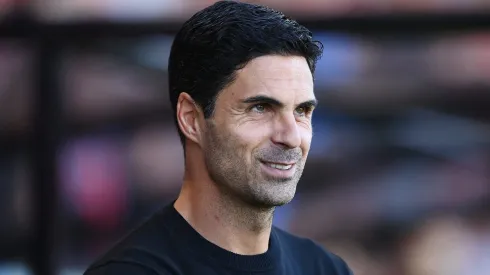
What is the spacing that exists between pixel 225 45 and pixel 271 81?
150 mm

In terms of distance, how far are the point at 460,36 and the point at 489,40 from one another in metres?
0.13

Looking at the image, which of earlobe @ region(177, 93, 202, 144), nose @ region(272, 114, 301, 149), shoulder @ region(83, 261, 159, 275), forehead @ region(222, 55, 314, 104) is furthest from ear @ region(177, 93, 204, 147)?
shoulder @ region(83, 261, 159, 275)

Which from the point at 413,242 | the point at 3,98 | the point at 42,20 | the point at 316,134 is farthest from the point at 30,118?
the point at 413,242

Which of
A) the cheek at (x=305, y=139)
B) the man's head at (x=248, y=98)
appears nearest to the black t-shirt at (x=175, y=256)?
the man's head at (x=248, y=98)

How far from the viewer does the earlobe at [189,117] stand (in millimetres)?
2436

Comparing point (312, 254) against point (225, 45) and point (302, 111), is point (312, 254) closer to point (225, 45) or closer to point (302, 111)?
point (302, 111)

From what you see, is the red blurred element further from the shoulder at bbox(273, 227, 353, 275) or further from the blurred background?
the shoulder at bbox(273, 227, 353, 275)

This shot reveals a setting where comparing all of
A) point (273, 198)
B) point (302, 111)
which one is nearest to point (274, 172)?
point (273, 198)

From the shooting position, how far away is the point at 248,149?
2.32 metres

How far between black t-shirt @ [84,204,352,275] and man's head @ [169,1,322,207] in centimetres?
15

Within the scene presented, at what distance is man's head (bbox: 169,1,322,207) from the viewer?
7.59ft

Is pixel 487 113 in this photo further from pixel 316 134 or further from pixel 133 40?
pixel 133 40

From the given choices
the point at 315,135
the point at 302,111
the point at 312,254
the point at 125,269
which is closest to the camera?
the point at 125,269

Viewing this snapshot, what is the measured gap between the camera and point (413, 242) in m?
4.47
